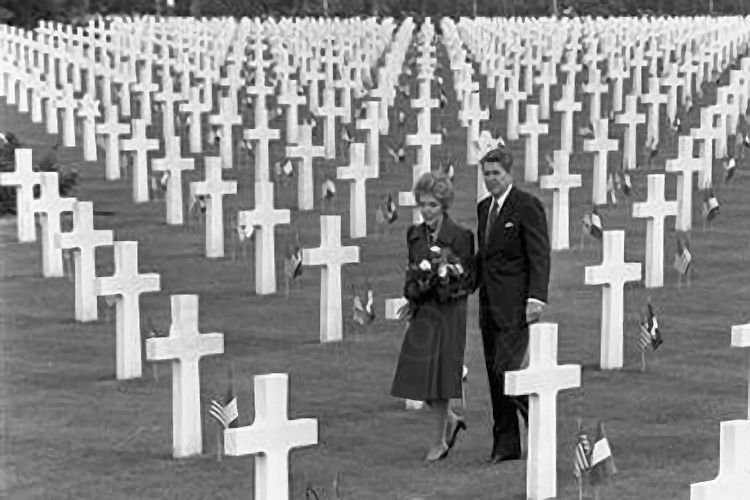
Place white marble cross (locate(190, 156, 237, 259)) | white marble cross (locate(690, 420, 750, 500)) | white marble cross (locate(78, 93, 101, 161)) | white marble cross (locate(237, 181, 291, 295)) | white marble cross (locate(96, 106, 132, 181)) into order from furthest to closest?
white marble cross (locate(78, 93, 101, 161)) → white marble cross (locate(96, 106, 132, 181)) → white marble cross (locate(190, 156, 237, 259)) → white marble cross (locate(237, 181, 291, 295)) → white marble cross (locate(690, 420, 750, 500))

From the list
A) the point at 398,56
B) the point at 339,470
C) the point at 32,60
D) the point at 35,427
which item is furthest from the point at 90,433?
the point at 398,56

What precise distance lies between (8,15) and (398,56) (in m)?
7.78

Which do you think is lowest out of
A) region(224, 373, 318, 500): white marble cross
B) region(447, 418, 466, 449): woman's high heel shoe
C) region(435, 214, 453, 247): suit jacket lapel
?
region(447, 418, 466, 449): woman's high heel shoe

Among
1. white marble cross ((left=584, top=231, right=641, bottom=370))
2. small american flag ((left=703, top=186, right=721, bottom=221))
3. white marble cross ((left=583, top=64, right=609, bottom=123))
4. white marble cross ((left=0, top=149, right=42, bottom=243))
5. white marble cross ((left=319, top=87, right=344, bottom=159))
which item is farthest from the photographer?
white marble cross ((left=583, top=64, right=609, bottom=123))

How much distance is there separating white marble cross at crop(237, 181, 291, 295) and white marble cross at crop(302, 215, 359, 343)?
1.60m

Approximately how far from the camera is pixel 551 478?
8.77 metres

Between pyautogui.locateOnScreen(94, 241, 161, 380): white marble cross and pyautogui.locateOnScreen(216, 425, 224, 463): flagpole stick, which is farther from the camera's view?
pyautogui.locateOnScreen(94, 241, 161, 380): white marble cross

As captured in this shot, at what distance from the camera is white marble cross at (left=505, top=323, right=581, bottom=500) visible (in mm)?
8703

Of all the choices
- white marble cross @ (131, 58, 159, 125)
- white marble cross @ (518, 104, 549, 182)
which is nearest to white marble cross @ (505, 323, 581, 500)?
white marble cross @ (518, 104, 549, 182)

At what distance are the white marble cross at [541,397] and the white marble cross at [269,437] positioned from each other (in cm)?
121

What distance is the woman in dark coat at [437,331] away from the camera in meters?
9.39

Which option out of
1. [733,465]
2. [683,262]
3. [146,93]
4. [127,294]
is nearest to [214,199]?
[683,262]

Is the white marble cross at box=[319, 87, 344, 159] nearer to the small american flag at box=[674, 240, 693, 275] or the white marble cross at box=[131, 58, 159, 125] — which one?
the white marble cross at box=[131, 58, 159, 125]

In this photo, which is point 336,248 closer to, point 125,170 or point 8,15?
point 125,170
